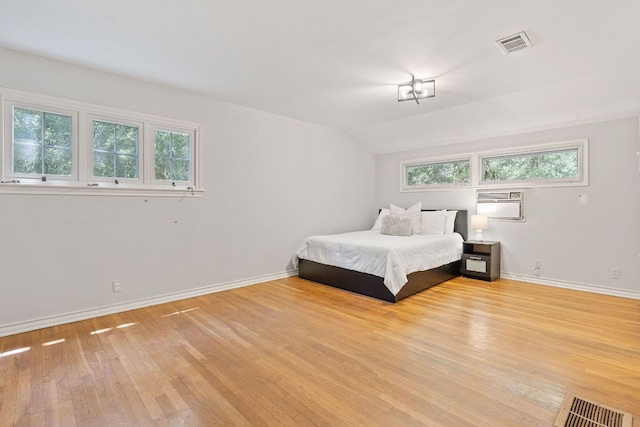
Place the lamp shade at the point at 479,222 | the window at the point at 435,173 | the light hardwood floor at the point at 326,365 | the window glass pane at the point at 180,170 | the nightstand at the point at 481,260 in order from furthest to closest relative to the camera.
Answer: the window at the point at 435,173 → the lamp shade at the point at 479,222 → the nightstand at the point at 481,260 → the window glass pane at the point at 180,170 → the light hardwood floor at the point at 326,365

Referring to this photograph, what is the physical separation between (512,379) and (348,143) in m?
4.58

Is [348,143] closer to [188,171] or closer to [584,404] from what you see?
[188,171]

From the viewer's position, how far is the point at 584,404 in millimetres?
1717

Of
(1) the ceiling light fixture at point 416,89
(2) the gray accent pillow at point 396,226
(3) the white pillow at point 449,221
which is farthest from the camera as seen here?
(3) the white pillow at point 449,221

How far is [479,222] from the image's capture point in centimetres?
458

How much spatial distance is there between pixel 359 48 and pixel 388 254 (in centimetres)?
215

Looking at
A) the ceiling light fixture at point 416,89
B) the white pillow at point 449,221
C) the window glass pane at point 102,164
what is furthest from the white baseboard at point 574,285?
the window glass pane at point 102,164

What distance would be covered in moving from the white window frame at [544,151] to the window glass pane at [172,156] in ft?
14.1

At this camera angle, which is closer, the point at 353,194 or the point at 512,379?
the point at 512,379

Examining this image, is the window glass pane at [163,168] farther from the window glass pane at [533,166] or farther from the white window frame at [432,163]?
the window glass pane at [533,166]

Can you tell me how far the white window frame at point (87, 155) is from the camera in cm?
273

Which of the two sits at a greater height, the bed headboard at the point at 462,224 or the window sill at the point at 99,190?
the window sill at the point at 99,190

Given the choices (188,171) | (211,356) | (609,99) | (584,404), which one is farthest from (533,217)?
(188,171)

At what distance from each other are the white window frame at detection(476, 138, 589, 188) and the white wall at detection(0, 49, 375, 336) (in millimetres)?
2328
